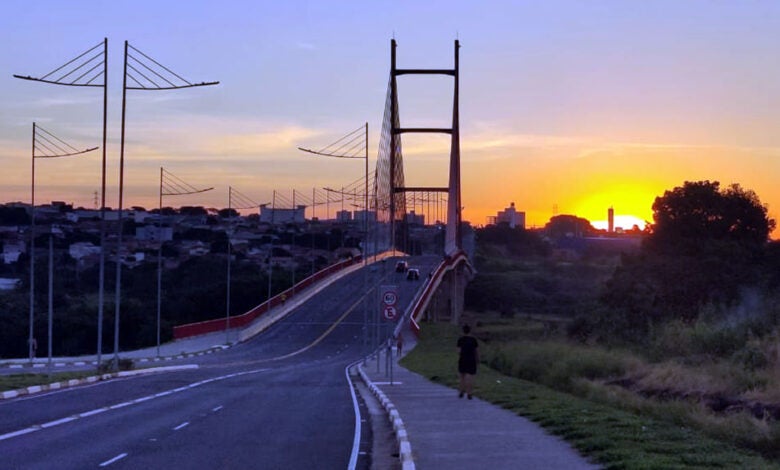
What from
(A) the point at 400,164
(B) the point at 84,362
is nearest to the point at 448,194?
(A) the point at 400,164

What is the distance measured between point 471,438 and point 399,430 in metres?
1.37

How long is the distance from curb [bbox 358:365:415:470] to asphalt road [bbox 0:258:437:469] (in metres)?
0.65

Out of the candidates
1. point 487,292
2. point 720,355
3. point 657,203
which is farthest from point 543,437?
point 487,292

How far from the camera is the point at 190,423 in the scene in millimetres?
22562

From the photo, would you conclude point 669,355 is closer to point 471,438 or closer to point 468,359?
point 468,359

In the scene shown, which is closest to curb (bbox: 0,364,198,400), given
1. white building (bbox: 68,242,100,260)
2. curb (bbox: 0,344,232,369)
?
curb (bbox: 0,344,232,369)

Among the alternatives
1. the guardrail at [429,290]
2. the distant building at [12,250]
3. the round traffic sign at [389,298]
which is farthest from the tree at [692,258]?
the distant building at [12,250]

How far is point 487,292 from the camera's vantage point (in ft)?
499

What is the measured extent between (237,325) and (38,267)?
44473 mm

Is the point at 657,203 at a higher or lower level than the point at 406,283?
higher

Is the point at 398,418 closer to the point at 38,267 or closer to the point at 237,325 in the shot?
the point at 237,325

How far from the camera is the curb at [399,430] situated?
15.4 meters

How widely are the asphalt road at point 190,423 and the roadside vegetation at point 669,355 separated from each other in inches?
150

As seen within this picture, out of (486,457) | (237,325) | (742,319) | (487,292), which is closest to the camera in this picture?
(486,457)
